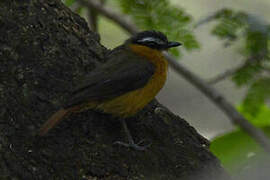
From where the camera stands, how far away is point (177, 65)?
5.64 metres

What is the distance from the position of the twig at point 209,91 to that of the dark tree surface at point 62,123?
1033mm

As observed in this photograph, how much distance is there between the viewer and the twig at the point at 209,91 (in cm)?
493

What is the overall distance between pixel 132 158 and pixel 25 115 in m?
0.71

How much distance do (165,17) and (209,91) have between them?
97 centimetres

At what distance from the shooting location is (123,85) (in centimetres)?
404

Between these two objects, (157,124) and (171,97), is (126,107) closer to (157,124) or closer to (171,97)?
(157,124)

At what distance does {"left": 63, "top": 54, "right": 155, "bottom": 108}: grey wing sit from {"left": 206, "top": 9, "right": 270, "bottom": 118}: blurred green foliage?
3.06 ft

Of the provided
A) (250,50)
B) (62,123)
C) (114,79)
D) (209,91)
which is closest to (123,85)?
(114,79)

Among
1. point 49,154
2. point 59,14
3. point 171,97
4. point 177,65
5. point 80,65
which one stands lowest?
point 49,154

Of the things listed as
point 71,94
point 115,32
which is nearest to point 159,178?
point 71,94

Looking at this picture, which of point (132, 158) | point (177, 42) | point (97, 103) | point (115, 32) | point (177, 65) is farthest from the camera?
point (115, 32)

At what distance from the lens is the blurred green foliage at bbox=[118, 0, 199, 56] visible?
4.96 metres

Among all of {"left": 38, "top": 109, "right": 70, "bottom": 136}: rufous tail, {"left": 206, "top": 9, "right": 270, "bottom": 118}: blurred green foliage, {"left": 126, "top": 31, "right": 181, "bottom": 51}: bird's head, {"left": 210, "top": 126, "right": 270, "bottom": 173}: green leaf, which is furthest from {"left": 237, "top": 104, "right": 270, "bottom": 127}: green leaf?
{"left": 38, "top": 109, "right": 70, "bottom": 136}: rufous tail

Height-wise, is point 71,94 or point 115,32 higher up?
point 115,32
